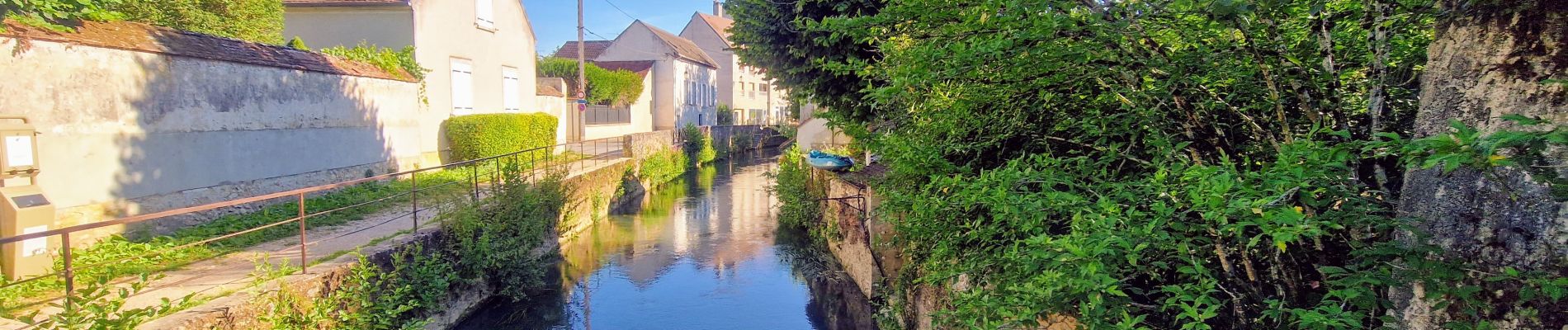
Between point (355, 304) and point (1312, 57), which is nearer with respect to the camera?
point (1312, 57)

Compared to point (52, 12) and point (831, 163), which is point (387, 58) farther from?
Result: point (831, 163)

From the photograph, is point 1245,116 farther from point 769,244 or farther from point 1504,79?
point 769,244

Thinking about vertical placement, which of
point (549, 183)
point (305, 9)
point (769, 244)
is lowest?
point (769, 244)

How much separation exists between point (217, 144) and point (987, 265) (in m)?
8.69

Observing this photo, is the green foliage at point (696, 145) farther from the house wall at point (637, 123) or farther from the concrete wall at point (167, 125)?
the concrete wall at point (167, 125)

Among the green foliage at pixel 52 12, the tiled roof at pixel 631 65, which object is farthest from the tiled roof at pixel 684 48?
the green foliage at pixel 52 12

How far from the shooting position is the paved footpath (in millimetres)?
5363

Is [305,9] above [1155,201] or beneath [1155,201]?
above

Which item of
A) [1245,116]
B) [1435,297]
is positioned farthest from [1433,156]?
[1245,116]

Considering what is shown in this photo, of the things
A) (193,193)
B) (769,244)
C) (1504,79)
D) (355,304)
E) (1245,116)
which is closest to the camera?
(1504,79)

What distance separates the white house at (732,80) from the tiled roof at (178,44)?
34.5 meters

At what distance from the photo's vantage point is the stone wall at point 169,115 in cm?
670

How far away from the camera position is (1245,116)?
2.90m

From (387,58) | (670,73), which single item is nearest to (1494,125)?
(387,58)
